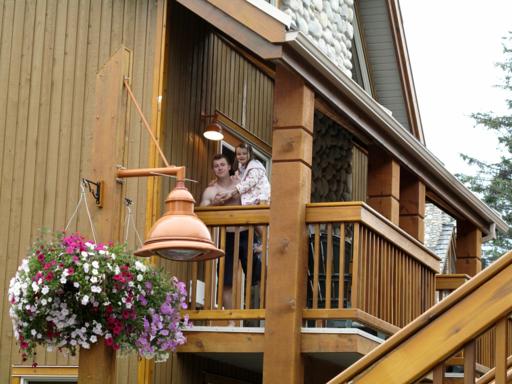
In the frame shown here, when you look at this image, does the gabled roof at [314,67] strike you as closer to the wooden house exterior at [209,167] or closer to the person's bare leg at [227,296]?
the wooden house exterior at [209,167]

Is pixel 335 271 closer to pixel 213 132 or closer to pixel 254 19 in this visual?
pixel 213 132

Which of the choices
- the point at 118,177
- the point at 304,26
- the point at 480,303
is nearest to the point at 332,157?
the point at 304,26

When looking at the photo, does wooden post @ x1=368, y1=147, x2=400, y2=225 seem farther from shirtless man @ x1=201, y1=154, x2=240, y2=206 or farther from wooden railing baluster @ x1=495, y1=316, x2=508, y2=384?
wooden railing baluster @ x1=495, y1=316, x2=508, y2=384

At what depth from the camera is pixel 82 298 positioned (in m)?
9.54

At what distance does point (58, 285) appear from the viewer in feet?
31.5

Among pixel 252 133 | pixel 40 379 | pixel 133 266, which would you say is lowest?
pixel 40 379

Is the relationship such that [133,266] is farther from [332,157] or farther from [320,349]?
[332,157]

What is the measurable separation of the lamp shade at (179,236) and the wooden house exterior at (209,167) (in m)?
0.73

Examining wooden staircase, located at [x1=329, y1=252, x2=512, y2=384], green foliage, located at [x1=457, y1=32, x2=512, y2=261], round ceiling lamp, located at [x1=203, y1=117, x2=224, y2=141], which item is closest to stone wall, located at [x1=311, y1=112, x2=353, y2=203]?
round ceiling lamp, located at [x1=203, y1=117, x2=224, y2=141]

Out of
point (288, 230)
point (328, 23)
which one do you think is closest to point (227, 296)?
point (288, 230)

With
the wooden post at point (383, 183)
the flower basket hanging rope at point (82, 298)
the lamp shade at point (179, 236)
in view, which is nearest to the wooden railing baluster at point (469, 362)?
the lamp shade at point (179, 236)

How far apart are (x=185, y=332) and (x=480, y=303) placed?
6.34 meters

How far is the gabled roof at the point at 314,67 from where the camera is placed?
11328mm

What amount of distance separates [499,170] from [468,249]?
2606 cm
